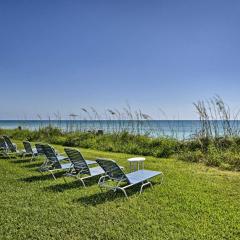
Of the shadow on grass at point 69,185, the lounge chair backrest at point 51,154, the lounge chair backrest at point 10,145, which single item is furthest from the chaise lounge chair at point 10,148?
the shadow on grass at point 69,185

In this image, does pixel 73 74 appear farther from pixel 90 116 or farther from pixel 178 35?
pixel 178 35

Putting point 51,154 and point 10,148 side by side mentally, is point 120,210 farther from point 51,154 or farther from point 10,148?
point 10,148

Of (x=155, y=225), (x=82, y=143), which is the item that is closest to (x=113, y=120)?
(x=82, y=143)

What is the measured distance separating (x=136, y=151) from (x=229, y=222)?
7086 millimetres

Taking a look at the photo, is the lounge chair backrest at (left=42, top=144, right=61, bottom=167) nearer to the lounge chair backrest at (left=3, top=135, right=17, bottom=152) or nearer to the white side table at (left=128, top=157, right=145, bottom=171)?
the white side table at (left=128, top=157, right=145, bottom=171)

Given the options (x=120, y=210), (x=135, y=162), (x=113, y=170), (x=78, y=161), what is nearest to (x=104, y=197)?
(x=113, y=170)

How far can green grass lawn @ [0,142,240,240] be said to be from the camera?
370 centimetres

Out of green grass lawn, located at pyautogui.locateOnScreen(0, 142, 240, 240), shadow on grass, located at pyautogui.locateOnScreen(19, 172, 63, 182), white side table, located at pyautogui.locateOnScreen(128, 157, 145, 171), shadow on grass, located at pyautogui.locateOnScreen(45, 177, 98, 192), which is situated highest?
white side table, located at pyautogui.locateOnScreen(128, 157, 145, 171)

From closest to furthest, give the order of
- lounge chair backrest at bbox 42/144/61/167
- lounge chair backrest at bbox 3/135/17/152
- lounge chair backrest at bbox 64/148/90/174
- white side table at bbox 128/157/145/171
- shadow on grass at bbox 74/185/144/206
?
shadow on grass at bbox 74/185/144/206 → lounge chair backrest at bbox 64/148/90/174 → white side table at bbox 128/157/145/171 → lounge chair backrest at bbox 42/144/61/167 → lounge chair backrest at bbox 3/135/17/152

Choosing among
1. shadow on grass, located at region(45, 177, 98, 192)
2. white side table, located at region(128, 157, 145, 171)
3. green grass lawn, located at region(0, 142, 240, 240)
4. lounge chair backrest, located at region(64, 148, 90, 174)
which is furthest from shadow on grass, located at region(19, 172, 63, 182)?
white side table, located at region(128, 157, 145, 171)

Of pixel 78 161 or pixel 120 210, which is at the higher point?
pixel 78 161

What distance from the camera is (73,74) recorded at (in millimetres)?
19047

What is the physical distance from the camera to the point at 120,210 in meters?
4.51

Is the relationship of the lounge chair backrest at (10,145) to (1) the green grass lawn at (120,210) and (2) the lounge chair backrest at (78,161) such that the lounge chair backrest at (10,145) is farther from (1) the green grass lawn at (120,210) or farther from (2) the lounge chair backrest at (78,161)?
(2) the lounge chair backrest at (78,161)
